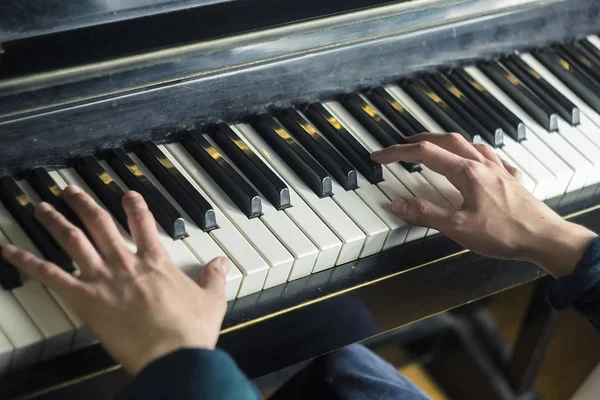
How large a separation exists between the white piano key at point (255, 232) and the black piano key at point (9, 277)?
30cm

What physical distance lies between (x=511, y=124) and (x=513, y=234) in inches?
11.6

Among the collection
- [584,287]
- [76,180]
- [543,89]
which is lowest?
[584,287]

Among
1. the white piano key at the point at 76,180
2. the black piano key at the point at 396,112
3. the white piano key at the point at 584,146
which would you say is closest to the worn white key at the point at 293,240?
the white piano key at the point at 76,180

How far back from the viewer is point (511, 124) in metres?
1.52

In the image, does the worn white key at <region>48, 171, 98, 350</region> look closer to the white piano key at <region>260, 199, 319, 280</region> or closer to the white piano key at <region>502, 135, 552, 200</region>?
the white piano key at <region>260, 199, 319, 280</region>

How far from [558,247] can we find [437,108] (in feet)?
1.17

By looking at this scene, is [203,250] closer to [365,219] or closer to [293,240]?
[293,240]

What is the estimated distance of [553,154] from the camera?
148 cm

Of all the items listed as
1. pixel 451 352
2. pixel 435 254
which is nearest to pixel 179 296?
pixel 435 254

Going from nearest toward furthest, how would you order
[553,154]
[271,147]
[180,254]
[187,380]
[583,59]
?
[187,380]
[180,254]
[271,147]
[553,154]
[583,59]

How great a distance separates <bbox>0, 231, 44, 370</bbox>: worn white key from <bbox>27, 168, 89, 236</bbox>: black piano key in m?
0.14

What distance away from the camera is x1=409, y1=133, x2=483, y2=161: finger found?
1356mm

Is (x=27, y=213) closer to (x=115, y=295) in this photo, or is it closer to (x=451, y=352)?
(x=115, y=295)

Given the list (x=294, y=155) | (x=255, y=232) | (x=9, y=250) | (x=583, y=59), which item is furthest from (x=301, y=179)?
(x=583, y=59)
